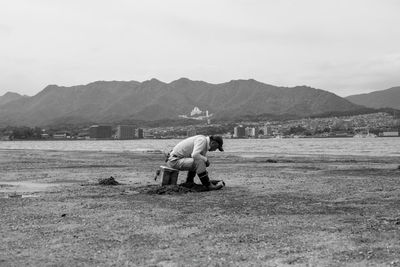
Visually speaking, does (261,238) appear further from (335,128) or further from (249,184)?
(335,128)

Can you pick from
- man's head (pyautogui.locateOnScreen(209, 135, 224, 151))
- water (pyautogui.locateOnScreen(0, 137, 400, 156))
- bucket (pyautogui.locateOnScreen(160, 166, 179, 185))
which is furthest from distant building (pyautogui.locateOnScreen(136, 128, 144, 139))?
man's head (pyautogui.locateOnScreen(209, 135, 224, 151))

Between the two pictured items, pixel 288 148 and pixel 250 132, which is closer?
pixel 288 148

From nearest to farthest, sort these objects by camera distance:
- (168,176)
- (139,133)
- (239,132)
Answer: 1. (168,176)
2. (239,132)
3. (139,133)

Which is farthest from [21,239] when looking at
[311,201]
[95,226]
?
[311,201]

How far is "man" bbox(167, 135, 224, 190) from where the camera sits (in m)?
12.8

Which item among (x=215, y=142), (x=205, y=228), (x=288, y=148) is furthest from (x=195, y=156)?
(x=288, y=148)

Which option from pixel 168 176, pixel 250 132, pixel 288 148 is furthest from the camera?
pixel 250 132

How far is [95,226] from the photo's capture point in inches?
330

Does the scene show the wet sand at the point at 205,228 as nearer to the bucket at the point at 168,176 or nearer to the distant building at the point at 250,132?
the bucket at the point at 168,176

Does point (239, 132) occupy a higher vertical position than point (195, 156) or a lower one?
lower

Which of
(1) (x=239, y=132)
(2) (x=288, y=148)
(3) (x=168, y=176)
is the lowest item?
(2) (x=288, y=148)

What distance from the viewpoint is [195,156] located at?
12.7 m

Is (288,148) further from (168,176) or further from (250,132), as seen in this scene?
(250,132)

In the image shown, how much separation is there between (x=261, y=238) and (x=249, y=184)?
830 cm
